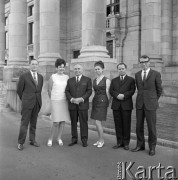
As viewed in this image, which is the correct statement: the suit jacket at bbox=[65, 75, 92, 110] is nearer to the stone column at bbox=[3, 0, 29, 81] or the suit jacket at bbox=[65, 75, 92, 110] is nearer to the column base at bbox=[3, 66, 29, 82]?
the column base at bbox=[3, 66, 29, 82]

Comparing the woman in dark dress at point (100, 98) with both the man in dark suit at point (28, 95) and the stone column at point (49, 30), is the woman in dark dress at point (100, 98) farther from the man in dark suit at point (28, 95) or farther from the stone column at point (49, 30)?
the stone column at point (49, 30)

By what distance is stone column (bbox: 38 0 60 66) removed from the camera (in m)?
17.2

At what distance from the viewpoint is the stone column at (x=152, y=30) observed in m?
16.8

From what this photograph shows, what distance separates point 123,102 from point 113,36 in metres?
15.4

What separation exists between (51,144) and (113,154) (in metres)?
1.73

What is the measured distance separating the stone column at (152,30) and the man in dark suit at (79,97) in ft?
32.3

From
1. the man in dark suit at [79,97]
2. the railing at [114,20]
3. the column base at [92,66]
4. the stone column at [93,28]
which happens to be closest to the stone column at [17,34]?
the railing at [114,20]

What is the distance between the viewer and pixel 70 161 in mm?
6301

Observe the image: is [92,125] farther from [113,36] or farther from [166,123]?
[113,36]

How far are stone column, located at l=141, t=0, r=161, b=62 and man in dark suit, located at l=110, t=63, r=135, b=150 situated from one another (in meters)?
9.94

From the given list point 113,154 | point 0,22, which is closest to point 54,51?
point 0,22

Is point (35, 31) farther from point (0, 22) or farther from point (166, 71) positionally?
point (166, 71)

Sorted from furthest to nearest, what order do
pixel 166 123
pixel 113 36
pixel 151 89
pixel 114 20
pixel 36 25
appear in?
pixel 36 25 < pixel 113 36 < pixel 114 20 < pixel 166 123 < pixel 151 89

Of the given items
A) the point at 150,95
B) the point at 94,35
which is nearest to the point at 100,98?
the point at 150,95
